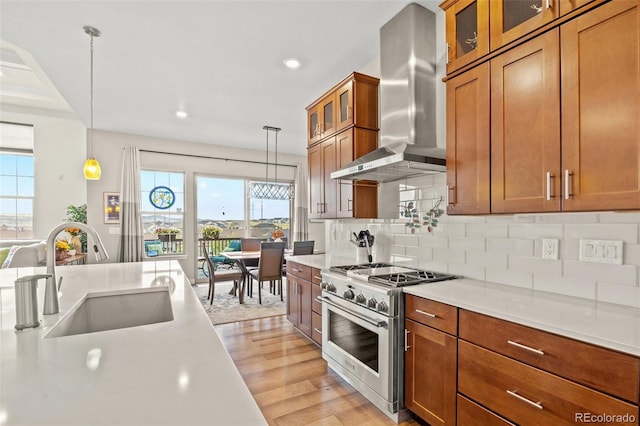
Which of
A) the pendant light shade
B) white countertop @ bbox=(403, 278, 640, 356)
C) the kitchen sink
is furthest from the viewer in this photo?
the pendant light shade

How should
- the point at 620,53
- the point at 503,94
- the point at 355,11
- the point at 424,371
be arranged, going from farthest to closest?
the point at 355,11
the point at 424,371
the point at 503,94
the point at 620,53

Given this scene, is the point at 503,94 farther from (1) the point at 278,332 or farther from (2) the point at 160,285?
(1) the point at 278,332

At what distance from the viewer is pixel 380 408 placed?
2000 millimetres

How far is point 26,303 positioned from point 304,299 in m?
2.38

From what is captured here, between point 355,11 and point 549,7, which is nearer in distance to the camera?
point 549,7

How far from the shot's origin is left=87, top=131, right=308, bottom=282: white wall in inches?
212

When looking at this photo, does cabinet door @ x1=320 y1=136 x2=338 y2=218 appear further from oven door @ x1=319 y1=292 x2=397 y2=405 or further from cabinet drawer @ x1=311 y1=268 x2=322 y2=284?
oven door @ x1=319 y1=292 x2=397 y2=405

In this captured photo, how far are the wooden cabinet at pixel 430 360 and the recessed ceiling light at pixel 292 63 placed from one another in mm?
2457

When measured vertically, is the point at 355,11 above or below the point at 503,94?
above

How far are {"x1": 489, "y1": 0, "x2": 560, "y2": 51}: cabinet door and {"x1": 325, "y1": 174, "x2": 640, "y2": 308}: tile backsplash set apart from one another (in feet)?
3.17

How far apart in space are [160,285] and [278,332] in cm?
204

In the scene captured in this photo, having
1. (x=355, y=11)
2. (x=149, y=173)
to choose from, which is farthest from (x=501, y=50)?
(x=149, y=173)

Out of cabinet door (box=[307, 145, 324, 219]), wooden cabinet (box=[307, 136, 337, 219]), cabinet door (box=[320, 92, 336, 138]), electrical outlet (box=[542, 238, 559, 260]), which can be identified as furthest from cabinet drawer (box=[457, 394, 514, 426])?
cabinet door (box=[320, 92, 336, 138])

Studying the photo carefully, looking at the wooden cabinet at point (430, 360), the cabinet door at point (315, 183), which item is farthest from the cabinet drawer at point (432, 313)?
the cabinet door at point (315, 183)
